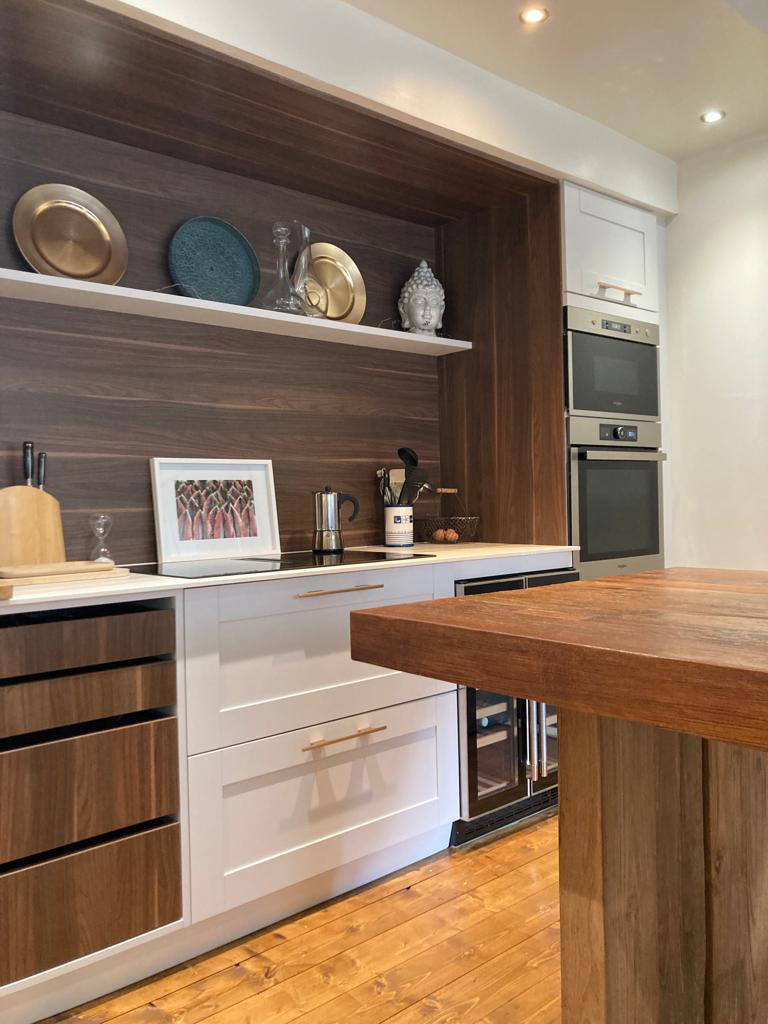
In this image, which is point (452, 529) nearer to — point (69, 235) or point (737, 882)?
point (69, 235)

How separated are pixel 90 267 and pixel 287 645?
3.98ft

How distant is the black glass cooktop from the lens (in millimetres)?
2040

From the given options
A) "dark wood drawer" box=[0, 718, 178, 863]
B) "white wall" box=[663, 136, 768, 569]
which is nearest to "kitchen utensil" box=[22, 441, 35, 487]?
"dark wood drawer" box=[0, 718, 178, 863]

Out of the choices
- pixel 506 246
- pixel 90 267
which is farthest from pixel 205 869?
pixel 506 246

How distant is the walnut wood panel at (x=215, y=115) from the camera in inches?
72.7

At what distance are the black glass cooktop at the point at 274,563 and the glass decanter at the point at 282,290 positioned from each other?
0.81 m

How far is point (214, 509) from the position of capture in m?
2.51

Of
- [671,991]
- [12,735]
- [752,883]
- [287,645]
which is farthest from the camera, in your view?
[287,645]

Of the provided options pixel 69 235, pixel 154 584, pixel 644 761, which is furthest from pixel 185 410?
pixel 644 761

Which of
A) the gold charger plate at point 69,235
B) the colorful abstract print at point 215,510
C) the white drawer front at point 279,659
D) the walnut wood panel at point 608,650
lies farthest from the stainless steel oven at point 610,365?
the walnut wood panel at point 608,650

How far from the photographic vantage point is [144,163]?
7.89 ft

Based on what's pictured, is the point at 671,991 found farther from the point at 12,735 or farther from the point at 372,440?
the point at 372,440

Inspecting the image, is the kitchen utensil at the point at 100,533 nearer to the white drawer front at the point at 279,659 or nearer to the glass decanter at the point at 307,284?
the white drawer front at the point at 279,659

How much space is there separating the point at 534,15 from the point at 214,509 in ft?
5.64
